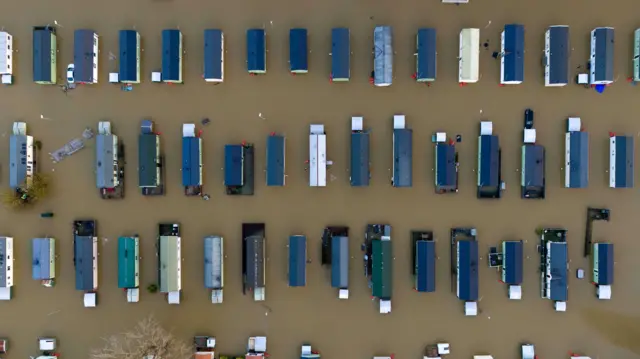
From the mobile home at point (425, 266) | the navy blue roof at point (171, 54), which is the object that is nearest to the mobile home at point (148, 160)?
the navy blue roof at point (171, 54)

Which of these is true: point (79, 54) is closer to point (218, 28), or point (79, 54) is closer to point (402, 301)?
point (218, 28)

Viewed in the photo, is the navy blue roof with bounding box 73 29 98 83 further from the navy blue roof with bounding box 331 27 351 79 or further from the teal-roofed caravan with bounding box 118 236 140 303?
the navy blue roof with bounding box 331 27 351 79

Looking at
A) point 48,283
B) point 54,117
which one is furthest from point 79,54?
point 48,283

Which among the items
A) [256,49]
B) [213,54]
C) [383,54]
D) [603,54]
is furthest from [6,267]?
[603,54]

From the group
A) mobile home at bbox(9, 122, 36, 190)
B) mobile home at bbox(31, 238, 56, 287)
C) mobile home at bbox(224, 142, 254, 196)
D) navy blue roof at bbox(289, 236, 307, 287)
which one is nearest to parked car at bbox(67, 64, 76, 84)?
mobile home at bbox(9, 122, 36, 190)

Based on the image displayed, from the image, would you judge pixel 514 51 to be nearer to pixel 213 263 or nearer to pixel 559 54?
pixel 559 54

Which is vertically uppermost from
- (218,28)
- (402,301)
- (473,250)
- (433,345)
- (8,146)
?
(218,28)

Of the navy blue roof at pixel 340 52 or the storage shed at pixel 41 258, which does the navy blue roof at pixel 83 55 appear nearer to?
the storage shed at pixel 41 258
